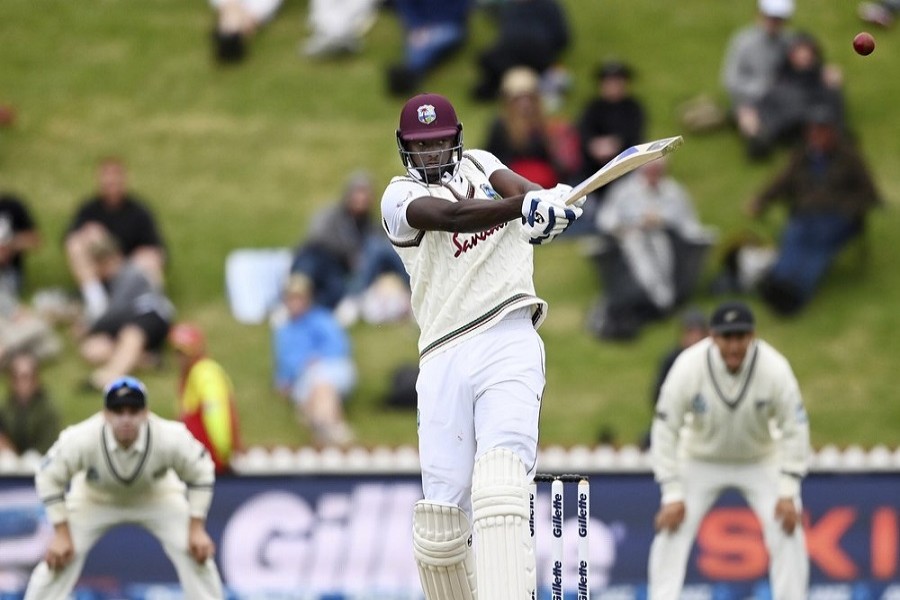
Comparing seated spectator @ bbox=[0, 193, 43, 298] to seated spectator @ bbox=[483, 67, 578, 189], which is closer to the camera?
seated spectator @ bbox=[483, 67, 578, 189]

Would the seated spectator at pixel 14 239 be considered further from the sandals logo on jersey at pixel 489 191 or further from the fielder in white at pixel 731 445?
the sandals logo on jersey at pixel 489 191

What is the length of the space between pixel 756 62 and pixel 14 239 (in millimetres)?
6897

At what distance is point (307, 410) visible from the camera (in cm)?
1503

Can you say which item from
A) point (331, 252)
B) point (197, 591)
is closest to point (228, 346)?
point (331, 252)

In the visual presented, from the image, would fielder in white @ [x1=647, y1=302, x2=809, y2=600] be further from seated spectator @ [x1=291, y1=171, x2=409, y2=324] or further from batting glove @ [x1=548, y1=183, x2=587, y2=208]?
seated spectator @ [x1=291, y1=171, x2=409, y2=324]

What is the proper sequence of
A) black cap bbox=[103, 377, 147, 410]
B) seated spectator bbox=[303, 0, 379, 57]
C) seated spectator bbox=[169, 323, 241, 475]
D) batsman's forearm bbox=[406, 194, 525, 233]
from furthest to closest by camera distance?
seated spectator bbox=[303, 0, 379, 57], seated spectator bbox=[169, 323, 241, 475], black cap bbox=[103, 377, 147, 410], batsman's forearm bbox=[406, 194, 525, 233]

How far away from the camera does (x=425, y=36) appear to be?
18.6 metres

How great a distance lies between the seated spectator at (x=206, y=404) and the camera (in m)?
12.7

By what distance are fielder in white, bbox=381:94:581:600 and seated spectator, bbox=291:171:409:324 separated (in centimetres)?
756

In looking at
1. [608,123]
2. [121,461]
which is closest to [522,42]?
[608,123]

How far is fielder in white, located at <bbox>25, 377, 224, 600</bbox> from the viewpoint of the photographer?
34.0ft

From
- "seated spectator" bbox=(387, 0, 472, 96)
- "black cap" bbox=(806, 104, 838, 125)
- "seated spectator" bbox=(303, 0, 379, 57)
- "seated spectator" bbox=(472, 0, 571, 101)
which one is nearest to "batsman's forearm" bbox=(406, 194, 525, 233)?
"black cap" bbox=(806, 104, 838, 125)

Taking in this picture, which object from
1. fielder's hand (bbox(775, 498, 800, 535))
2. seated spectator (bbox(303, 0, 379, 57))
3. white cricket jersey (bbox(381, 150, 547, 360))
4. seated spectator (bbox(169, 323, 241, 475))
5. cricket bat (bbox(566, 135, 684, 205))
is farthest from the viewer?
seated spectator (bbox(303, 0, 379, 57))

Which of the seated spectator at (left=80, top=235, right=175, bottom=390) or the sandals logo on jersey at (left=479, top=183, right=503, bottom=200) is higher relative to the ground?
the seated spectator at (left=80, top=235, right=175, bottom=390)
